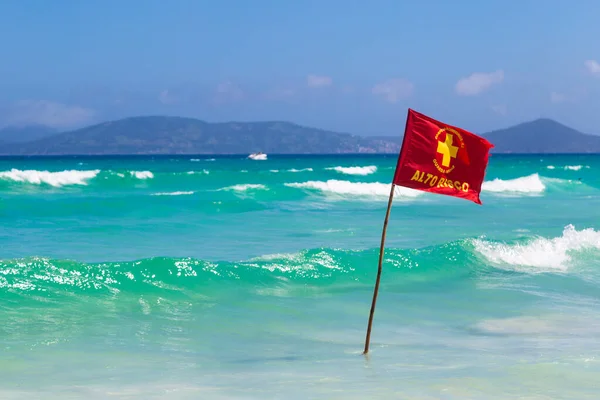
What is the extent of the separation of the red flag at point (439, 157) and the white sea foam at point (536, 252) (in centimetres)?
690

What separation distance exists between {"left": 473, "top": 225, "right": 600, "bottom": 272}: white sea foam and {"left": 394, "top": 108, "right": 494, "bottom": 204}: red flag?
22.6 feet

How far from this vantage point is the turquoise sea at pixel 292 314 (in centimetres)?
653

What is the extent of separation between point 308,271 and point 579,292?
3865mm

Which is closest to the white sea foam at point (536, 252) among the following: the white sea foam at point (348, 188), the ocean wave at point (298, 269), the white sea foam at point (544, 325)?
the ocean wave at point (298, 269)

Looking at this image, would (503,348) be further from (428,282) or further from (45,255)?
(45,255)

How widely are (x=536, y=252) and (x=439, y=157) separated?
8.39m

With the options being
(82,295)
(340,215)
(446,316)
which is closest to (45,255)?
(82,295)

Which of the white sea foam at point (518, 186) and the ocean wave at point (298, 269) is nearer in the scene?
the ocean wave at point (298, 269)

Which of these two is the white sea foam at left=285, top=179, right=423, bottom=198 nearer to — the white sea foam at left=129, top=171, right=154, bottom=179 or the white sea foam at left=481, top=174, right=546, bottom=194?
the white sea foam at left=481, top=174, right=546, bottom=194

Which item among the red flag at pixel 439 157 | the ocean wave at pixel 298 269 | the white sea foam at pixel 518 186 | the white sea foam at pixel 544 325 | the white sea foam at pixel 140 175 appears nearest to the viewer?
the red flag at pixel 439 157

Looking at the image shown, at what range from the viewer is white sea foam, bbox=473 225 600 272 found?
44.9ft

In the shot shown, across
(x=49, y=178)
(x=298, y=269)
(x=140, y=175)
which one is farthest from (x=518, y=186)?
(x=298, y=269)

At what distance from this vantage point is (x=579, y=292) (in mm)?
11203

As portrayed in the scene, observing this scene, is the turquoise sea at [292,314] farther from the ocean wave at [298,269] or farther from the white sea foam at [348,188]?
the white sea foam at [348,188]
